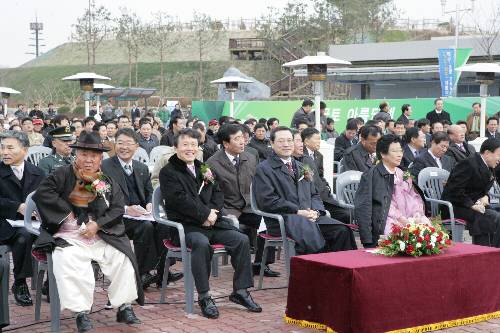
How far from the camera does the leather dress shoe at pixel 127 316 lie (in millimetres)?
5957

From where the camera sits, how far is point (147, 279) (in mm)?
7301

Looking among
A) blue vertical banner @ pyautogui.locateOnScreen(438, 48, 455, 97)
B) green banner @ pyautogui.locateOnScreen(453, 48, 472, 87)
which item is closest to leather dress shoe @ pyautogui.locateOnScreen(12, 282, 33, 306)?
green banner @ pyautogui.locateOnScreen(453, 48, 472, 87)

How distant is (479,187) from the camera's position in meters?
8.31

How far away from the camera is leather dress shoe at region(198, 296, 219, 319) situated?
20.7 feet

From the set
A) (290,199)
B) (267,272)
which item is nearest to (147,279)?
(267,272)

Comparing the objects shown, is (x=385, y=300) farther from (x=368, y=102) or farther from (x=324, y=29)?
(x=324, y=29)

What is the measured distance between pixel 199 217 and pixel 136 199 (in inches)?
44.3

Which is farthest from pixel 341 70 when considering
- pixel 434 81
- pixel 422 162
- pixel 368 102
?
pixel 422 162

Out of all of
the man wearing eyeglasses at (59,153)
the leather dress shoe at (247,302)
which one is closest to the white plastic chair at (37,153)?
the man wearing eyeglasses at (59,153)

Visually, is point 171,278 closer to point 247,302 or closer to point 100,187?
point 247,302

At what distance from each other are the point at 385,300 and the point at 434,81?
30066mm

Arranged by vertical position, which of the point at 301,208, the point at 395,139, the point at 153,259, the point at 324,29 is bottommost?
the point at 153,259

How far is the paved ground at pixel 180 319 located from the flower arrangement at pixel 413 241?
2.25 feet

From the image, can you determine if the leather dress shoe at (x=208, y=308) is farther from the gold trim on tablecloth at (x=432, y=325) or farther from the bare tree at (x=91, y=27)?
the bare tree at (x=91, y=27)
